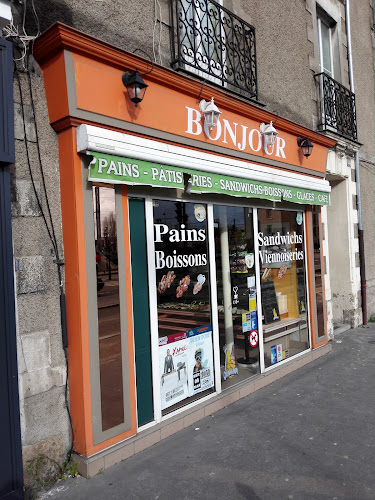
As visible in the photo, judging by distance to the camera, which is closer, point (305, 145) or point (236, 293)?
point (236, 293)

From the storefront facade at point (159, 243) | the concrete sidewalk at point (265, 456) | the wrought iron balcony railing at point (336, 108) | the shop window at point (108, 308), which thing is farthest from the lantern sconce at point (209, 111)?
the wrought iron balcony railing at point (336, 108)

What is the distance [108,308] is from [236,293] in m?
2.15

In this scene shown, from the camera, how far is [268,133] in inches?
214

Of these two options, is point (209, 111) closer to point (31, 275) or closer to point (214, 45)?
point (214, 45)

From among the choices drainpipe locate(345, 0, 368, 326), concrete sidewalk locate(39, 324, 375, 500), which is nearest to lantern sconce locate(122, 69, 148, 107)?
concrete sidewalk locate(39, 324, 375, 500)

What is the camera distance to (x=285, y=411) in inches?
177

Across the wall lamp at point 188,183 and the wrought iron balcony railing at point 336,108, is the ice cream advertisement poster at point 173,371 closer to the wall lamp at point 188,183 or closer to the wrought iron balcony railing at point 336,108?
the wall lamp at point 188,183

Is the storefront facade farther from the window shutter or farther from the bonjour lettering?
the window shutter

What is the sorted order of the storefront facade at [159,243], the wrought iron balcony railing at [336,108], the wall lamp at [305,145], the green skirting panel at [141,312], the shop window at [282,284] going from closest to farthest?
the storefront facade at [159,243]
the green skirting panel at [141,312]
the shop window at [282,284]
the wall lamp at [305,145]
the wrought iron balcony railing at [336,108]

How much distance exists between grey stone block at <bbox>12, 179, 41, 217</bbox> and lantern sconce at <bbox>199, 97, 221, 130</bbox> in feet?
6.77

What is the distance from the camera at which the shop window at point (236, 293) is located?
16.3 feet

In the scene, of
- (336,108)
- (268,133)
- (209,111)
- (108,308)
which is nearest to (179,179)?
(209,111)

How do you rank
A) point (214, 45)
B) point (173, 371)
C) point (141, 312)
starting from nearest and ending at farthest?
point (141, 312)
point (173, 371)
point (214, 45)

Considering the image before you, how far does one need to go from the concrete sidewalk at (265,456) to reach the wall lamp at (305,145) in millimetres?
3404
